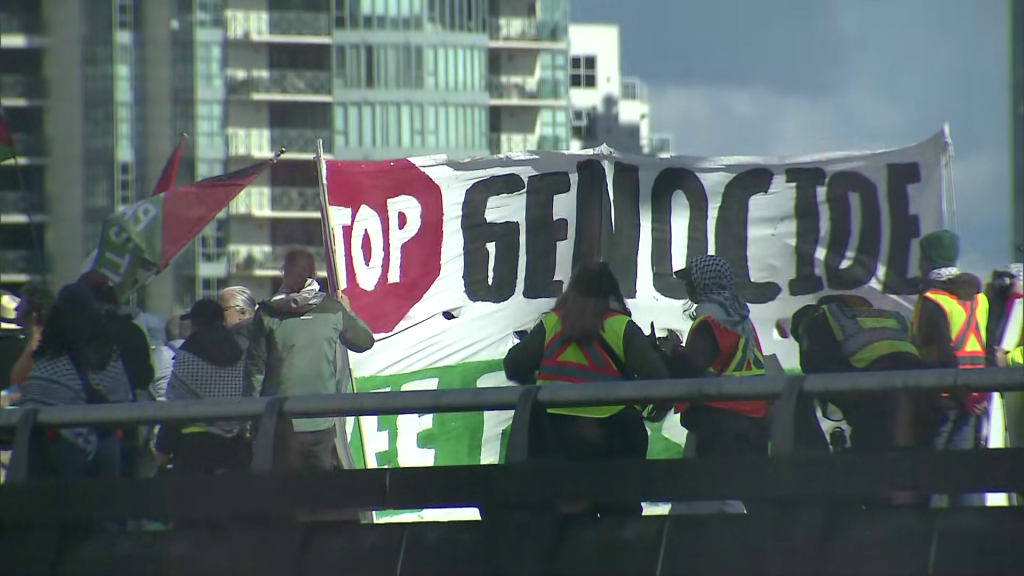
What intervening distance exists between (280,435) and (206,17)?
67478 mm

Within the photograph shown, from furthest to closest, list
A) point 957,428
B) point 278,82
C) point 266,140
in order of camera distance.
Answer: point 266,140
point 278,82
point 957,428

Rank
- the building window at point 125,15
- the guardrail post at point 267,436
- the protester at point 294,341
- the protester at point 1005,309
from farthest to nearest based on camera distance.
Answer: the building window at point 125,15, the protester at point 1005,309, the protester at point 294,341, the guardrail post at point 267,436

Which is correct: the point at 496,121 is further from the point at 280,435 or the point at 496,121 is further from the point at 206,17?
the point at 280,435

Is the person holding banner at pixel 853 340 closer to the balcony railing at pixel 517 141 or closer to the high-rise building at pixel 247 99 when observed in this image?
the high-rise building at pixel 247 99

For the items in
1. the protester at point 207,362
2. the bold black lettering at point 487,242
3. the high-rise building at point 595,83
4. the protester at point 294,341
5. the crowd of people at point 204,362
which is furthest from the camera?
the high-rise building at point 595,83

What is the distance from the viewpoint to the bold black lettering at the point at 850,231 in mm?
9969

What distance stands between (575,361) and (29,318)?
15.6 ft

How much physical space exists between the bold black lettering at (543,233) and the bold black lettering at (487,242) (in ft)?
0.25

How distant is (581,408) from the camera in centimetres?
588

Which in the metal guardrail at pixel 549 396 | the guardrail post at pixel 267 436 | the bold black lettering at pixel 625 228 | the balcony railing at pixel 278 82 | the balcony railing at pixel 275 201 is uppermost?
the balcony railing at pixel 278 82

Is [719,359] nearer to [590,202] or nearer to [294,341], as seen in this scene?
[294,341]

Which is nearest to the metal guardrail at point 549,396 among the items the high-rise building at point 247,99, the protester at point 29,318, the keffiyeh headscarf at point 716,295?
the keffiyeh headscarf at point 716,295

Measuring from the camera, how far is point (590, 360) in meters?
6.14

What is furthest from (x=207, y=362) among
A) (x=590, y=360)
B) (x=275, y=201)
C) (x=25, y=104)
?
(x=275, y=201)
